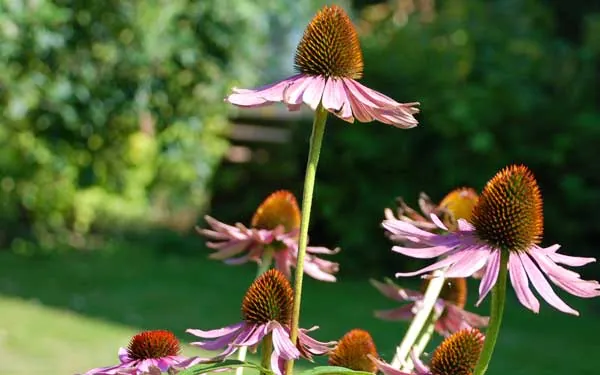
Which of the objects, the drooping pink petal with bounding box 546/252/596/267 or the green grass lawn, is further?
the green grass lawn

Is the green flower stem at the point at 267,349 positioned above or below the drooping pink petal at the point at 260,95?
below

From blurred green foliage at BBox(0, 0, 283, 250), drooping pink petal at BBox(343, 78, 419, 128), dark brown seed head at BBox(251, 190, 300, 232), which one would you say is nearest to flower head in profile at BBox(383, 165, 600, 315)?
drooping pink petal at BBox(343, 78, 419, 128)

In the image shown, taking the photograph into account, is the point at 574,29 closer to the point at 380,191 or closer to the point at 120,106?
the point at 380,191

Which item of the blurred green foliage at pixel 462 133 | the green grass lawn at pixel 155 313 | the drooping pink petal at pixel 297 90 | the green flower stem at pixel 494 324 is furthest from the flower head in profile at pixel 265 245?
the blurred green foliage at pixel 462 133

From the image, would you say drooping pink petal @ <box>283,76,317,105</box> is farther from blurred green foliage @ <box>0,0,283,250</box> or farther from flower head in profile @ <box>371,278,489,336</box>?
blurred green foliage @ <box>0,0,283,250</box>

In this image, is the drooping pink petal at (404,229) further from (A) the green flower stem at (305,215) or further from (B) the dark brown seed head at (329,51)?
(B) the dark brown seed head at (329,51)

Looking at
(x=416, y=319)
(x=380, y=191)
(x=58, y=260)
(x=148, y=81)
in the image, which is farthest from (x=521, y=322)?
(x=416, y=319)
